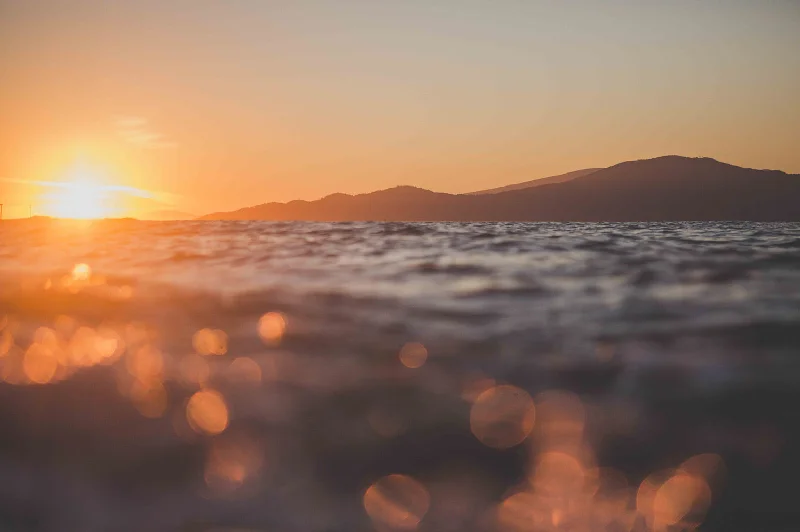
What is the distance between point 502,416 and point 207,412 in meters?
1.77

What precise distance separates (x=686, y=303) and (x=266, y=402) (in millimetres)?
5214

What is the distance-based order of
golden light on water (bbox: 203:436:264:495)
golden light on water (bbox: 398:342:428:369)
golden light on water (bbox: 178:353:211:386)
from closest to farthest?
golden light on water (bbox: 203:436:264:495) → golden light on water (bbox: 178:353:211:386) → golden light on water (bbox: 398:342:428:369)

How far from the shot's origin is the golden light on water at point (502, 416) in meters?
2.77

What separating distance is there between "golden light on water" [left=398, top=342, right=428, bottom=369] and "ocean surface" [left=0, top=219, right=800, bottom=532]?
4cm

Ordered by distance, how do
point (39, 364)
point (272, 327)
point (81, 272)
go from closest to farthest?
point (39, 364)
point (272, 327)
point (81, 272)

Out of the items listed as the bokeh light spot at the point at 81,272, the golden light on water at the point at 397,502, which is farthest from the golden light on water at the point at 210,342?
the bokeh light spot at the point at 81,272

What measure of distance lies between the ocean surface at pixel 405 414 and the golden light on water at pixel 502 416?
16mm

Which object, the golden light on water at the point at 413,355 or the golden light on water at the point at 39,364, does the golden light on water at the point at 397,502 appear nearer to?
the golden light on water at the point at 413,355

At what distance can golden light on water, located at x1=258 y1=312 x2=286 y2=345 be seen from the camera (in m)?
4.83

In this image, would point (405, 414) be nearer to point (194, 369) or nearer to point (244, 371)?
point (244, 371)

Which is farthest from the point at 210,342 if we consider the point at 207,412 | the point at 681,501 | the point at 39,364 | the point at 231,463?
the point at 681,501

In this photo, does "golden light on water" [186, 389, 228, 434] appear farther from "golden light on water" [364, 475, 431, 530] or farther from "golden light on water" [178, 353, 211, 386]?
"golden light on water" [364, 475, 431, 530]

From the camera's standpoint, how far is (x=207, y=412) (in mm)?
3092

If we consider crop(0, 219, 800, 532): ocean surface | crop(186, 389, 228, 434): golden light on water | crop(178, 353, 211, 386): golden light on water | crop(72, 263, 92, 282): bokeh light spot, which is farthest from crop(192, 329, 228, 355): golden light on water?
crop(72, 263, 92, 282): bokeh light spot
